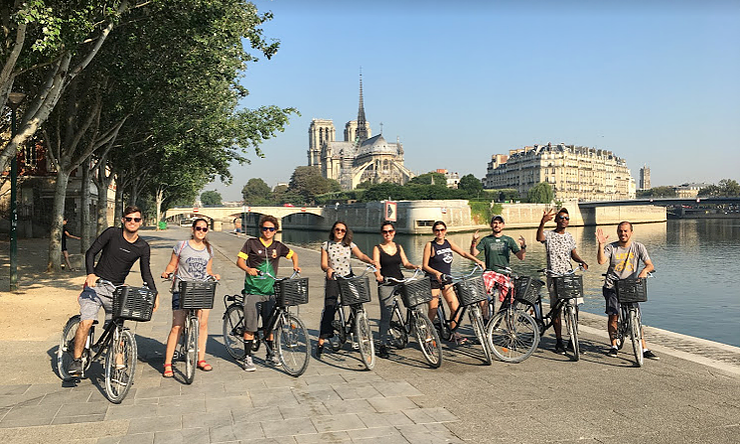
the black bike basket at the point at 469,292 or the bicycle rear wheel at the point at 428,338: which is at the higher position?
the black bike basket at the point at 469,292

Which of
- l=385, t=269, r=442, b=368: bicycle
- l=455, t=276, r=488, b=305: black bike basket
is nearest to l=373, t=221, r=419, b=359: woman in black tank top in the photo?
l=385, t=269, r=442, b=368: bicycle

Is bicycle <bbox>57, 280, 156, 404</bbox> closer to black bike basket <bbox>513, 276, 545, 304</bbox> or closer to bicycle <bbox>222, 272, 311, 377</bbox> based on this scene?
bicycle <bbox>222, 272, 311, 377</bbox>

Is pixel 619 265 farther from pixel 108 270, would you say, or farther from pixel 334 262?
pixel 108 270

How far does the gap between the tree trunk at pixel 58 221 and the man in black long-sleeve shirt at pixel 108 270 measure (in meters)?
13.4

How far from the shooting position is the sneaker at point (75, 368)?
6781 millimetres

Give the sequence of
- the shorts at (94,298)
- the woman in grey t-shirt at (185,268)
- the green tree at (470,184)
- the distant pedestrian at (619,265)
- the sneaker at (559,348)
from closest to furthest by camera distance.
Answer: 1. the shorts at (94,298)
2. the woman in grey t-shirt at (185,268)
3. the distant pedestrian at (619,265)
4. the sneaker at (559,348)
5. the green tree at (470,184)

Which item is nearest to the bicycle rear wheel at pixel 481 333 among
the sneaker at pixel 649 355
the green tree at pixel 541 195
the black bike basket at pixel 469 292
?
the black bike basket at pixel 469 292

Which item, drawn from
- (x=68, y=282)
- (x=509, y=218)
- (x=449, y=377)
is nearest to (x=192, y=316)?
(x=449, y=377)

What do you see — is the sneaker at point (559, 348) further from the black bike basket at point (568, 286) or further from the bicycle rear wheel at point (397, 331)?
the bicycle rear wheel at point (397, 331)

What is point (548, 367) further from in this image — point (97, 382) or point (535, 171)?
point (535, 171)

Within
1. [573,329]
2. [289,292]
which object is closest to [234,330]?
[289,292]

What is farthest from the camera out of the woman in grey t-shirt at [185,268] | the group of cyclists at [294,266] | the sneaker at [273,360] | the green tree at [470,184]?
the green tree at [470,184]

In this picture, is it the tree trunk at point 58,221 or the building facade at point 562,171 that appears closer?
the tree trunk at point 58,221

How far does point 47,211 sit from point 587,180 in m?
163
